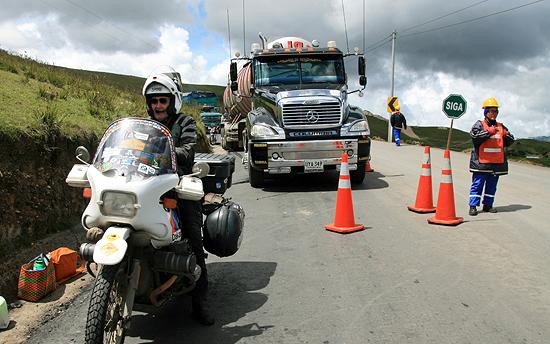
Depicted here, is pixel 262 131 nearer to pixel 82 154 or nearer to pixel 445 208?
pixel 445 208

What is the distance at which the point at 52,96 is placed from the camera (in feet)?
33.0

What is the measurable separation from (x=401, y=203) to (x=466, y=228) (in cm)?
188

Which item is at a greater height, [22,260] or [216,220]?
[216,220]

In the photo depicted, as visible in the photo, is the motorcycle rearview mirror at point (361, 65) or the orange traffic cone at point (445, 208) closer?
the orange traffic cone at point (445, 208)

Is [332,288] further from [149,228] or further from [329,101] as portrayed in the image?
[329,101]

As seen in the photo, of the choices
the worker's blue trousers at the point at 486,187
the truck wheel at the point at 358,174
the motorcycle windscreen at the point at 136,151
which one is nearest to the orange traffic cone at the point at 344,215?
the worker's blue trousers at the point at 486,187

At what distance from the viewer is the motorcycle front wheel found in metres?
2.99

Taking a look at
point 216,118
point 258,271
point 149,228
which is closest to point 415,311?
point 258,271

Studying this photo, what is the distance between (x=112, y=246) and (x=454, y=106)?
8180 mm

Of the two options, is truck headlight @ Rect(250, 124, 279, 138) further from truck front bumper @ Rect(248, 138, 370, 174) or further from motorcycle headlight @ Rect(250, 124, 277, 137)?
truck front bumper @ Rect(248, 138, 370, 174)

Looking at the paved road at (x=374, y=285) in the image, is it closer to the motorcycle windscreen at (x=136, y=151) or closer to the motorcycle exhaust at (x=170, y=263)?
the motorcycle exhaust at (x=170, y=263)

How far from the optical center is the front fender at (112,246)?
118 inches

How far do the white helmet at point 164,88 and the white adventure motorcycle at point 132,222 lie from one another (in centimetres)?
61

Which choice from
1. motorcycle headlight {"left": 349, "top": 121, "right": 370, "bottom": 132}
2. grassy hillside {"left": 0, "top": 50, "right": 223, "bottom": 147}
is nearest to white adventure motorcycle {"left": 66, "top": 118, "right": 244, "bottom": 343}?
grassy hillside {"left": 0, "top": 50, "right": 223, "bottom": 147}
